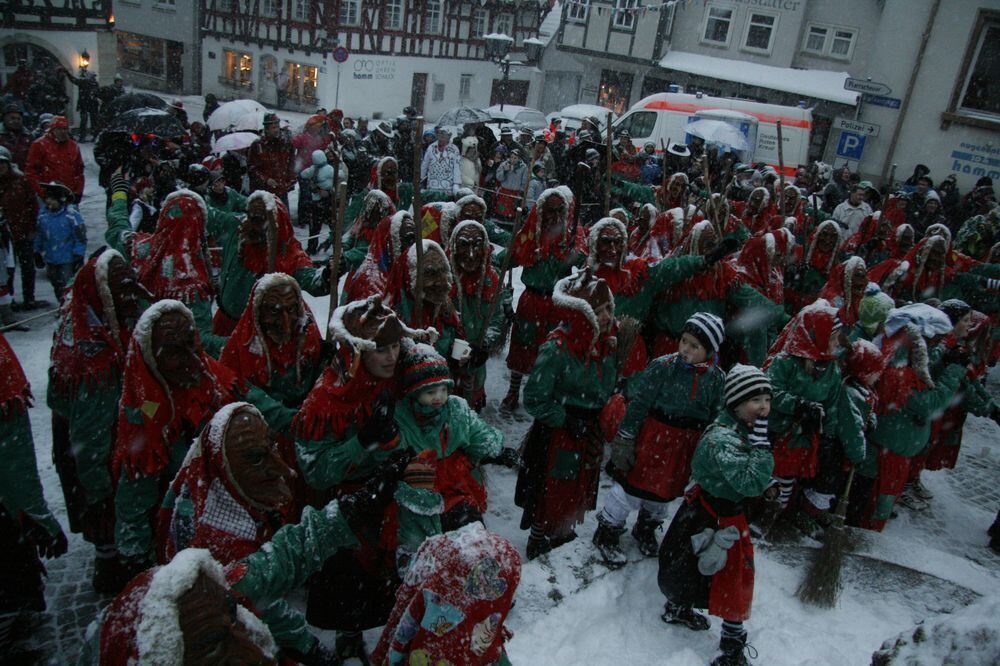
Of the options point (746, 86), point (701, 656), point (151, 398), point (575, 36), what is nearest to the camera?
point (151, 398)

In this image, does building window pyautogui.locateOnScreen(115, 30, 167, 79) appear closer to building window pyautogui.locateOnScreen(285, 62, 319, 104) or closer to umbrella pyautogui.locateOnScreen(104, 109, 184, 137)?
building window pyautogui.locateOnScreen(285, 62, 319, 104)

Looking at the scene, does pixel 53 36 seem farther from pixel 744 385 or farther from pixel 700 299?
pixel 744 385

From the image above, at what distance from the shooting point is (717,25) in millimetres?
29156

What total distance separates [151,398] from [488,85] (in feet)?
117

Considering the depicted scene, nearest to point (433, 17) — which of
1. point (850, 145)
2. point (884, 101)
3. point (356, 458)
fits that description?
point (884, 101)

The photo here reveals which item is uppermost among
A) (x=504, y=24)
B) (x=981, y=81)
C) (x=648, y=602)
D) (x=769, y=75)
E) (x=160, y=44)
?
(x=504, y=24)

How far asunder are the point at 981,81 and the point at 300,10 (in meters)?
26.8

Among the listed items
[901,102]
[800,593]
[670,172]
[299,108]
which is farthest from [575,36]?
[800,593]

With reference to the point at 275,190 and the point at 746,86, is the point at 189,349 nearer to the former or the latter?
the point at 275,190

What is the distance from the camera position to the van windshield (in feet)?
65.6

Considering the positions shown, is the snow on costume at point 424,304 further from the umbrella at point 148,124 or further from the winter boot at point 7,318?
the umbrella at point 148,124

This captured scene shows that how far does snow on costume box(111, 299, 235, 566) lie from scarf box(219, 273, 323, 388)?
17.2 inches

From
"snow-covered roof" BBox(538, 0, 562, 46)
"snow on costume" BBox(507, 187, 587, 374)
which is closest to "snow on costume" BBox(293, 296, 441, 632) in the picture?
"snow on costume" BBox(507, 187, 587, 374)

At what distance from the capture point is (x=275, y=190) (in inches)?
377
